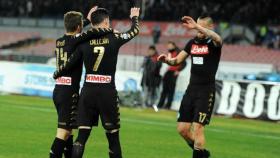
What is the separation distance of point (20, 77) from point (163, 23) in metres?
16.4

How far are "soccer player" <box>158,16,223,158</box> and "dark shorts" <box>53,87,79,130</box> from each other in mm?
2190

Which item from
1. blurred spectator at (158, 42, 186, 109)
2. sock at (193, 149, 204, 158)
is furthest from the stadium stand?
sock at (193, 149, 204, 158)

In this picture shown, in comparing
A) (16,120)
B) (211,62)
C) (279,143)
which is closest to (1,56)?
(16,120)

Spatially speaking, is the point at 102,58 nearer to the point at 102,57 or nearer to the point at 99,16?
the point at 102,57

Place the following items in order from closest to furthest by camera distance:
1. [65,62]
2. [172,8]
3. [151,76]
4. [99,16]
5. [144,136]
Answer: [99,16] < [65,62] < [144,136] < [151,76] < [172,8]

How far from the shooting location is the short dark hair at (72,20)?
416 inches

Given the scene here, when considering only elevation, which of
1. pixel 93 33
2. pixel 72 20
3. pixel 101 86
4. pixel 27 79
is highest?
pixel 72 20

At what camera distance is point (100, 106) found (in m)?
10.1

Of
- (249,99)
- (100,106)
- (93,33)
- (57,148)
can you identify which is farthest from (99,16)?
(249,99)

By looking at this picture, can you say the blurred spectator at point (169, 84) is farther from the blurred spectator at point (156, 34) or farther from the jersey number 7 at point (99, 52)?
the blurred spectator at point (156, 34)

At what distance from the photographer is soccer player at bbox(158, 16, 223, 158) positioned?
11867 mm

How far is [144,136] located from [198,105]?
187 inches

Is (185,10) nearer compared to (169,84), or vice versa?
(169,84)

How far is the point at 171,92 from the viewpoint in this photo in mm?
24391
